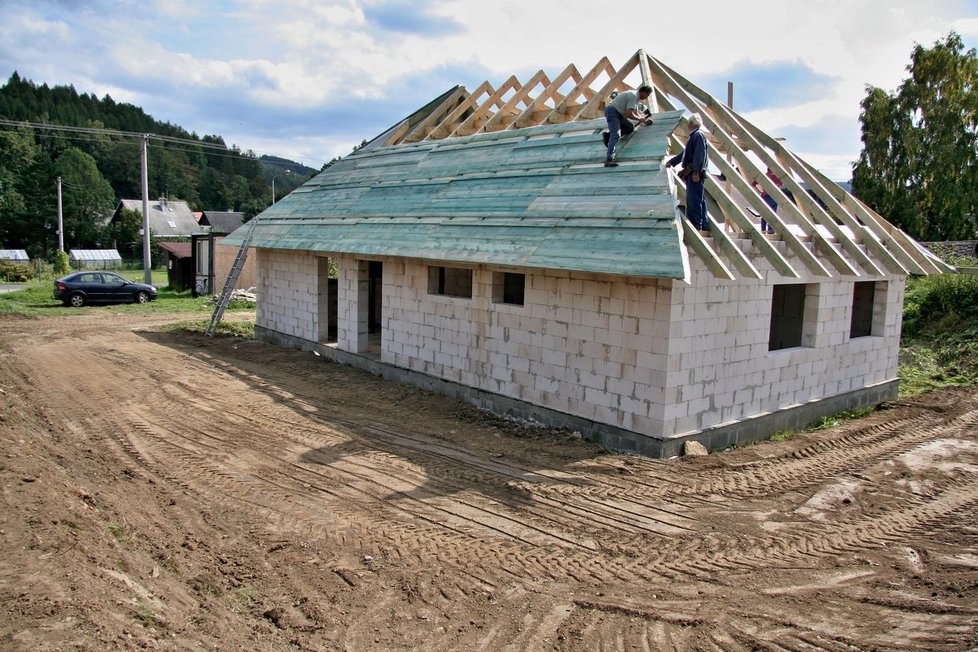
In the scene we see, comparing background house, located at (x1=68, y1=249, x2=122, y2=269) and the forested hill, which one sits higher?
the forested hill

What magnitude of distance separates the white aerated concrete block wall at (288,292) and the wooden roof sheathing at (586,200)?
610 mm

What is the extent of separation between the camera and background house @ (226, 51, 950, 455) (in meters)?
9.48

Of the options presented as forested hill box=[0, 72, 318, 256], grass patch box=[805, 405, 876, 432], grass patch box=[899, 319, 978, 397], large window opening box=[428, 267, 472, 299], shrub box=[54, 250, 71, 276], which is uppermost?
forested hill box=[0, 72, 318, 256]

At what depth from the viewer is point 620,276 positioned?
966 cm

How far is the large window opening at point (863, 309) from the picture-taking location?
523 inches

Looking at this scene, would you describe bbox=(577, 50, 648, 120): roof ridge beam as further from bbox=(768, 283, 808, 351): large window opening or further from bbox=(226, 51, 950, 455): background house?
bbox=(768, 283, 808, 351): large window opening

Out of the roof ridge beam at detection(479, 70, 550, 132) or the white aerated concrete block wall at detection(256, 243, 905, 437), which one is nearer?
the white aerated concrete block wall at detection(256, 243, 905, 437)

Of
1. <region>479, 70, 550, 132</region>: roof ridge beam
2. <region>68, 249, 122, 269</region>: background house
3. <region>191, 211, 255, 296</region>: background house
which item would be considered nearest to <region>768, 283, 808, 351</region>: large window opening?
<region>479, 70, 550, 132</region>: roof ridge beam

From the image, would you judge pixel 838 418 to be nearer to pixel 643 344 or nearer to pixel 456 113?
pixel 643 344

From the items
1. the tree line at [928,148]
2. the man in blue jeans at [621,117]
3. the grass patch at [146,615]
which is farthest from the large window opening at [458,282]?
the tree line at [928,148]

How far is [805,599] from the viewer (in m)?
5.86

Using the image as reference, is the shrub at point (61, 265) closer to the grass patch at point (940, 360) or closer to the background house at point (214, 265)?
the background house at point (214, 265)

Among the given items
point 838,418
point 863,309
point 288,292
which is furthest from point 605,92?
point 288,292

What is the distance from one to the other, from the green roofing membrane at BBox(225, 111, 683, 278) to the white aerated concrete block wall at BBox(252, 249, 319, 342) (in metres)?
0.57
